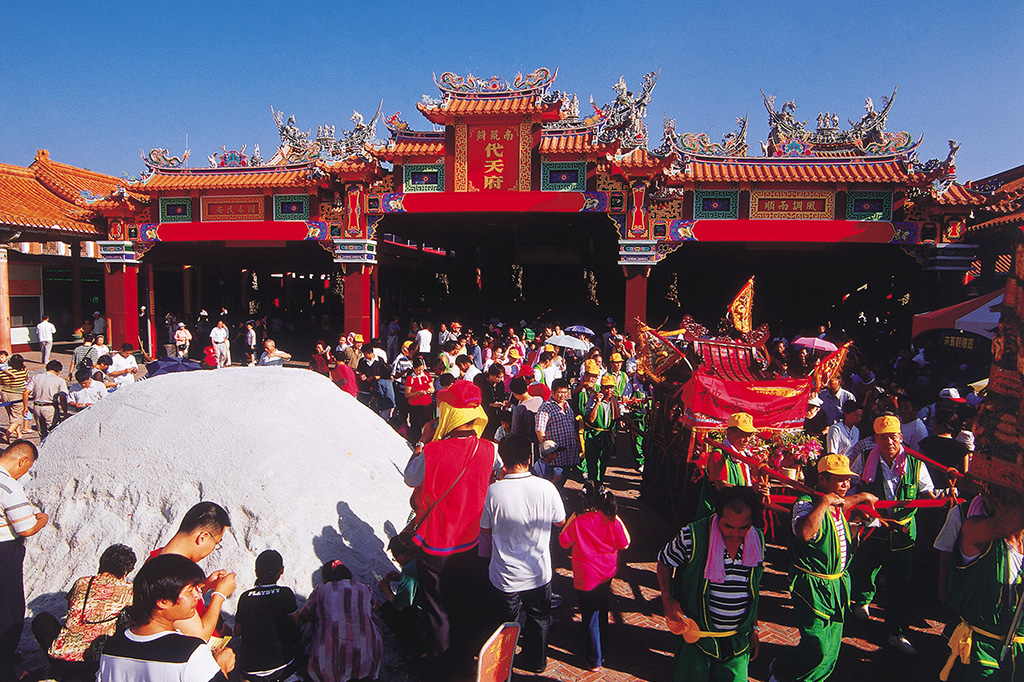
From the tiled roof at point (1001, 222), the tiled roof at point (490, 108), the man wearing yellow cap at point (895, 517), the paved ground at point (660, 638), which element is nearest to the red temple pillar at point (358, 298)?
the tiled roof at point (490, 108)

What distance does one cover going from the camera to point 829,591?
3277mm

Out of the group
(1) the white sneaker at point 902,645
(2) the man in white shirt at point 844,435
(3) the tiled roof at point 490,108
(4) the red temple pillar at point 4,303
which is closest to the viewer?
(1) the white sneaker at point 902,645

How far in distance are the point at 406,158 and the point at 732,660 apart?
43.7 feet

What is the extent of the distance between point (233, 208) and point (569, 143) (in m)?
8.72

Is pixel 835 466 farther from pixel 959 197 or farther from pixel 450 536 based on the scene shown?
pixel 959 197

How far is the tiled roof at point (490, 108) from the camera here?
45.1 feet

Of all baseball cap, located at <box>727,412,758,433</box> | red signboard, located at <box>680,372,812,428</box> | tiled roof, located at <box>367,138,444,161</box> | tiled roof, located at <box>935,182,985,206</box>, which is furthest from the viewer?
tiled roof, located at <box>367,138,444,161</box>

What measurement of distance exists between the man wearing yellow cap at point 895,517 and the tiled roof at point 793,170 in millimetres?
10579

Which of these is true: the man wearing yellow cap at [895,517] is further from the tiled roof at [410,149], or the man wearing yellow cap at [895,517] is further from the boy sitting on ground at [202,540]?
the tiled roof at [410,149]

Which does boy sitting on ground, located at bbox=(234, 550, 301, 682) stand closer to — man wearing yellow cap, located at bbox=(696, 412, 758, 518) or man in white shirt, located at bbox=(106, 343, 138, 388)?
man wearing yellow cap, located at bbox=(696, 412, 758, 518)

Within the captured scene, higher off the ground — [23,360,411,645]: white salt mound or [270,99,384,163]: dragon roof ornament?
[270,99,384,163]: dragon roof ornament

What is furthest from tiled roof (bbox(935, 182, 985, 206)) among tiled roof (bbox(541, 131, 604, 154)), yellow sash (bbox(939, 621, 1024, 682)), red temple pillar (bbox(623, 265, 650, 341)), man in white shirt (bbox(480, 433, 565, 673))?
man in white shirt (bbox(480, 433, 565, 673))

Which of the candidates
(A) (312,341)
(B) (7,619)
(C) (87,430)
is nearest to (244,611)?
(B) (7,619)

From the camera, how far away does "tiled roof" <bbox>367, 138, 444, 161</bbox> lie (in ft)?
46.9
